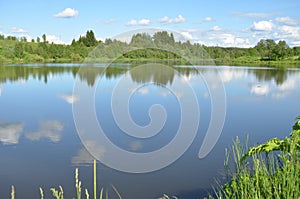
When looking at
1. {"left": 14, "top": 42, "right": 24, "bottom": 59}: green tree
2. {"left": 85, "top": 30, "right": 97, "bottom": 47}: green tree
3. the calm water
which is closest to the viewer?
the calm water

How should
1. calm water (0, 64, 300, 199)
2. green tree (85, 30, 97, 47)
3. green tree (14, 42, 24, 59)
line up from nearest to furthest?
calm water (0, 64, 300, 199)
green tree (14, 42, 24, 59)
green tree (85, 30, 97, 47)

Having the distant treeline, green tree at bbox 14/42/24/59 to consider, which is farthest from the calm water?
green tree at bbox 14/42/24/59

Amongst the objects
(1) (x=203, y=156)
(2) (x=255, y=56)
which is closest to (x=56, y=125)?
(1) (x=203, y=156)

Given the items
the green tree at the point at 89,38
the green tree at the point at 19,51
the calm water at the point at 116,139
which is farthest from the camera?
the green tree at the point at 89,38

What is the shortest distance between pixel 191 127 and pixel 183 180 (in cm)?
222

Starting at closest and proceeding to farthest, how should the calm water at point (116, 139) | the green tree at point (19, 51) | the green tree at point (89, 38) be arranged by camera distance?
the calm water at point (116, 139), the green tree at point (19, 51), the green tree at point (89, 38)

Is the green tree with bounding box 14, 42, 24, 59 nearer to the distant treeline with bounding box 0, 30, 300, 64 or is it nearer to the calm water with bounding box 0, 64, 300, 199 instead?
the distant treeline with bounding box 0, 30, 300, 64

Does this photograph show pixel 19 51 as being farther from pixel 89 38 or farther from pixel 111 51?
pixel 111 51

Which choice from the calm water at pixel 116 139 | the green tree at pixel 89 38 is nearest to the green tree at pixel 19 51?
the green tree at pixel 89 38

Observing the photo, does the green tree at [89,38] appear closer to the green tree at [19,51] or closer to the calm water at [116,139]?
the green tree at [19,51]

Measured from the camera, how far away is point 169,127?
26.5 ft

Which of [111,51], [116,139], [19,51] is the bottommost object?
[116,139]

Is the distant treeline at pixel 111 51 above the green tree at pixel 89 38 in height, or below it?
below

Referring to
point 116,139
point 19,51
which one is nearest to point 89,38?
point 19,51
